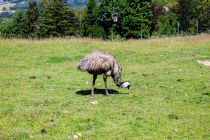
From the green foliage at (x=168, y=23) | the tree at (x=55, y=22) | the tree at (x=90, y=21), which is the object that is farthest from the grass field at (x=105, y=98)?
the tree at (x=55, y=22)

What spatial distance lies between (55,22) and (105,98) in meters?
78.3

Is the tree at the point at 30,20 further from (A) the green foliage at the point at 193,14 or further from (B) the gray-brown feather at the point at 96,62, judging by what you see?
(B) the gray-brown feather at the point at 96,62

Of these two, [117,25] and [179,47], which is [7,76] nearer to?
[179,47]

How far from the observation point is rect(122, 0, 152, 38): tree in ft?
257

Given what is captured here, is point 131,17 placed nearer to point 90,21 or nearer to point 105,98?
point 90,21

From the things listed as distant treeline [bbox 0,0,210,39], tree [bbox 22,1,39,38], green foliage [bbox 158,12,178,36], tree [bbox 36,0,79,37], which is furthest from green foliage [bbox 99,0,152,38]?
tree [bbox 22,1,39,38]

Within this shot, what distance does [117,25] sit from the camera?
269 feet

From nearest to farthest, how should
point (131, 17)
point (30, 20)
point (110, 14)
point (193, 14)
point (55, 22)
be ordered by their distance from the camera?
point (193, 14), point (131, 17), point (110, 14), point (55, 22), point (30, 20)

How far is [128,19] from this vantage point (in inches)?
3086

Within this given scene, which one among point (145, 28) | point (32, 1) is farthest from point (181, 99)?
point (32, 1)

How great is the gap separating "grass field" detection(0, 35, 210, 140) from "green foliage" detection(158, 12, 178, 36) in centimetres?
4209

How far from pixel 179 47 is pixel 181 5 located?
44803mm

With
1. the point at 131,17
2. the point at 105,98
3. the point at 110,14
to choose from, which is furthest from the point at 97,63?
the point at 110,14

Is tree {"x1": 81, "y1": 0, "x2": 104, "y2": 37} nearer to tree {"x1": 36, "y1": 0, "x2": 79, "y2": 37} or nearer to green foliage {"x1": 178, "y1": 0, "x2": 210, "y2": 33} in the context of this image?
tree {"x1": 36, "y1": 0, "x2": 79, "y2": 37}
